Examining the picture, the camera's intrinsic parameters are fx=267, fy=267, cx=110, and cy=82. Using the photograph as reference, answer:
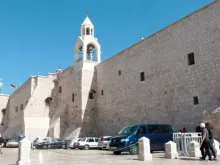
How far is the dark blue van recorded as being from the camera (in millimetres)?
11695

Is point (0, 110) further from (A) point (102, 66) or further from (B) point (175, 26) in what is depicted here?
(B) point (175, 26)

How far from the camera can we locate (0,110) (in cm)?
3991

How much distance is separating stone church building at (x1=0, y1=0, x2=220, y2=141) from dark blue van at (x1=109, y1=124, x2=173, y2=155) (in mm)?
2013

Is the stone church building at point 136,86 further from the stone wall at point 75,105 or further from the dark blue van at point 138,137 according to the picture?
the dark blue van at point 138,137

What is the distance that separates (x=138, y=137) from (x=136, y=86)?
7.84 meters

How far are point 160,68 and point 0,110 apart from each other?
30.3 meters

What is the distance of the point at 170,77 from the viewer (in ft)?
54.3

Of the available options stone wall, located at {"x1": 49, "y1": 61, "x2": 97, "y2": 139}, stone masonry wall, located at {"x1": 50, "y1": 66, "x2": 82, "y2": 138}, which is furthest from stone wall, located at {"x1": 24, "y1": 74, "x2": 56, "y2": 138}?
stone wall, located at {"x1": 49, "y1": 61, "x2": 97, "y2": 139}

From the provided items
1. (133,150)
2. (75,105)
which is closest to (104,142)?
(133,150)

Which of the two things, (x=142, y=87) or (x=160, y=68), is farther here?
(x=142, y=87)

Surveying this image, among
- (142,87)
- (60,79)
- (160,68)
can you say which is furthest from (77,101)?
(160,68)

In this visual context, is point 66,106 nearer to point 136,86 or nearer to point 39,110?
point 39,110

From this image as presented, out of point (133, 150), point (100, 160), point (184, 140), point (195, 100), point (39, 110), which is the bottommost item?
point (100, 160)

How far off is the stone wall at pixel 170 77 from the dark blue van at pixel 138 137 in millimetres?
2795
